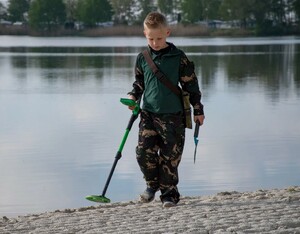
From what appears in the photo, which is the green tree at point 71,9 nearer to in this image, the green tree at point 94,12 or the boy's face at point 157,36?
the green tree at point 94,12

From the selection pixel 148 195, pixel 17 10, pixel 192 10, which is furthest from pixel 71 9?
pixel 148 195

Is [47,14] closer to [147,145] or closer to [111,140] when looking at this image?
[111,140]

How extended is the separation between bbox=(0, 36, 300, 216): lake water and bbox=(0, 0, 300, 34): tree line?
246 ft

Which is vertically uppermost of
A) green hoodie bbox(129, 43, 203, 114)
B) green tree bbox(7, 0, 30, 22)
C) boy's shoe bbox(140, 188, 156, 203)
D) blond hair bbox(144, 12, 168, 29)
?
blond hair bbox(144, 12, 168, 29)

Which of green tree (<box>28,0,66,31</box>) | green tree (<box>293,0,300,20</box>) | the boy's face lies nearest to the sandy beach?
the boy's face

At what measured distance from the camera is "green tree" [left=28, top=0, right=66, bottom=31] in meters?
115

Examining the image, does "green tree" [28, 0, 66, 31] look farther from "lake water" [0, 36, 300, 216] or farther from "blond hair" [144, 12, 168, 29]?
"blond hair" [144, 12, 168, 29]

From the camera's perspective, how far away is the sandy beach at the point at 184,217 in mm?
6762

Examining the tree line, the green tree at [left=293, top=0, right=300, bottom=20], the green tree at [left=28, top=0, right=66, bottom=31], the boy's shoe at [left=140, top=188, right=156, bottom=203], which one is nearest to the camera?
the boy's shoe at [left=140, top=188, right=156, bottom=203]

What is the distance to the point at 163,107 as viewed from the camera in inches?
309

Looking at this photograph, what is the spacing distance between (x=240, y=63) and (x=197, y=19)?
86.1 meters

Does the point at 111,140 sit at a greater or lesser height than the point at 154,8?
greater

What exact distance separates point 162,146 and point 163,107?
1.11 ft

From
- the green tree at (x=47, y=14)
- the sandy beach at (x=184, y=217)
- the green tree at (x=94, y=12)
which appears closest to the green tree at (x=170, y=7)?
the green tree at (x=94, y=12)
